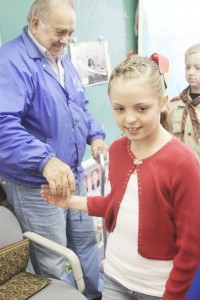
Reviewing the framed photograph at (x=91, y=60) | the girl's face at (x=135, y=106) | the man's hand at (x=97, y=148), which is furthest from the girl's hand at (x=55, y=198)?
the framed photograph at (x=91, y=60)

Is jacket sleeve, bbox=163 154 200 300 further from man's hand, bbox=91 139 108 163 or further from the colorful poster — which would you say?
the colorful poster

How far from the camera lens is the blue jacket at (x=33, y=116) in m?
1.37

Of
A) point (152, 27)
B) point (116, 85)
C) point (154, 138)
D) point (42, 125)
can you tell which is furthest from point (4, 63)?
point (152, 27)

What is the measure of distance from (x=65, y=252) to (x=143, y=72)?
881 mm

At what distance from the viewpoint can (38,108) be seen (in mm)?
1513

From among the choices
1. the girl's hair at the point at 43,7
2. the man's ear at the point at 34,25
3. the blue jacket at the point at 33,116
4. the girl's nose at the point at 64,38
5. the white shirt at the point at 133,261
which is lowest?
the white shirt at the point at 133,261

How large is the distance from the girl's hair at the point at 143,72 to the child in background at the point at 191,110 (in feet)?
4.13

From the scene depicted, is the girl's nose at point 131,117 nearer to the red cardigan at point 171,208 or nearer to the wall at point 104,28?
the red cardigan at point 171,208

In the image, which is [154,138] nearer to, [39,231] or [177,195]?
[177,195]

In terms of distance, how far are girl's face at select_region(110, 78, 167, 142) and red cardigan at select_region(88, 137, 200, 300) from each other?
9 centimetres

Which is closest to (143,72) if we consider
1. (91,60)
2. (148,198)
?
(148,198)

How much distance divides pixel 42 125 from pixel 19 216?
474 millimetres

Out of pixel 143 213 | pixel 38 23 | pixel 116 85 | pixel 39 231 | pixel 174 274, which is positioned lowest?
pixel 39 231

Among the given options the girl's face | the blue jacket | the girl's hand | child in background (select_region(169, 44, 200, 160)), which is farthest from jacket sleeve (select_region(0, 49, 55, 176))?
child in background (select_region(169, 44, 200, 160))
